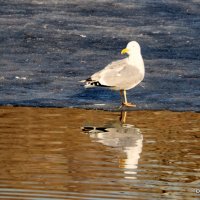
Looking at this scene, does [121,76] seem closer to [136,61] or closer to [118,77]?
[118,77]

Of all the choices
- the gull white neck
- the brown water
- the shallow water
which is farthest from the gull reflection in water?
the gull white neck

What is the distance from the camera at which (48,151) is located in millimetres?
9258

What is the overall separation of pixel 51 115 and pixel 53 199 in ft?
15.2

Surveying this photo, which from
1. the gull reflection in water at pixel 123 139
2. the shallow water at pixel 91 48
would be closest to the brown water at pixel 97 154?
the gull reflection in water at pixel 123 139

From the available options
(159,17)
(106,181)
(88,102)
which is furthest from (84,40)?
(106,181)

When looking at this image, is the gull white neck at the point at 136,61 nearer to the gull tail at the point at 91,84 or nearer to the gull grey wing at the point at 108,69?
the gull grey wing at the point at 108,69

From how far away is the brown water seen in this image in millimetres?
7504

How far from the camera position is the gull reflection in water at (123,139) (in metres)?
8.71

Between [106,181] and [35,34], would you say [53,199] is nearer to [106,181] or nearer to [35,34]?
[106,181]

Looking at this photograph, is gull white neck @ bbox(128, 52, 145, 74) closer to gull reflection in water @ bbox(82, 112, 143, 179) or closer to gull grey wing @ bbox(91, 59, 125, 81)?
gull grey wing @ bbox(91, 59, 125, 81)

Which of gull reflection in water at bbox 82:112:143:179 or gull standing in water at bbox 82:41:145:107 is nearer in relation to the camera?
gull reflection in water at bbox 82:112:143:179

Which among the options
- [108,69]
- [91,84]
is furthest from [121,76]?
[91,84]

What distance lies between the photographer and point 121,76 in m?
12.9

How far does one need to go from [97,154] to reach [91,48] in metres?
7.36
